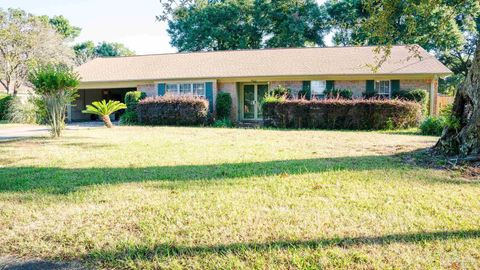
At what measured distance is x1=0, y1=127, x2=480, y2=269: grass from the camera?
3.07 m

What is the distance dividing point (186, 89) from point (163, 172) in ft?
55.5

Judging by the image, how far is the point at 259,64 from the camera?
23.1 metres

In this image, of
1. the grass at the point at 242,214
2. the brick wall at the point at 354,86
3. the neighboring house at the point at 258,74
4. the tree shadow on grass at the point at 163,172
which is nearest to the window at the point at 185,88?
the neighboring house at the point at 258,74

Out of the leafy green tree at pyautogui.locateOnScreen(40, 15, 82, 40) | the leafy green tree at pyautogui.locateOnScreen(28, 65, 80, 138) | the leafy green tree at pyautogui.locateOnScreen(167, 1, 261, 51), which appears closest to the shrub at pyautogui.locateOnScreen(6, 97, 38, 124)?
the leafy green tree at pyautogui.locateOnScreen(28, 65, 80, 138)

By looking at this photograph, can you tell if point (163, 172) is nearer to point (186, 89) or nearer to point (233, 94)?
point (233, 94)

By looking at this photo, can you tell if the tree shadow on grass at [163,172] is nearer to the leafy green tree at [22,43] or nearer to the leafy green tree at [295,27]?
the leafy green tree at [22,43]

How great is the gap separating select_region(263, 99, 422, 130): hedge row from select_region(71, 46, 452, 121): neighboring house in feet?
9.88

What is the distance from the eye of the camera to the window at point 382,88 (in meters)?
20.0

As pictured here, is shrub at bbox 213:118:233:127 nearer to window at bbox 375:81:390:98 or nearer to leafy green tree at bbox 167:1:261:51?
window at bbox 375:81:390:98

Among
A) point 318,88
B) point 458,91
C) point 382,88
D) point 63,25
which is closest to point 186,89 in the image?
point 318,88

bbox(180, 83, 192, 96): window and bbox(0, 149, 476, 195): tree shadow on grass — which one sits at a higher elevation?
bbox(180, 83, 192, 96): window

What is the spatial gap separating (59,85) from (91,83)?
40.7ft

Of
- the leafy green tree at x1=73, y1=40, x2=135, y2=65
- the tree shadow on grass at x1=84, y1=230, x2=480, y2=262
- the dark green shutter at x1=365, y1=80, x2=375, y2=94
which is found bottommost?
the tree shadow on grass at x1=84, y1=230, x2=480, y2=262

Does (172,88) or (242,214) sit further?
(172,88)
